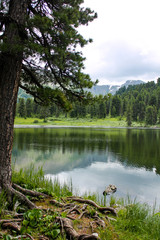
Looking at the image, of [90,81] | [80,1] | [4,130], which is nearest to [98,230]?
[4,130]

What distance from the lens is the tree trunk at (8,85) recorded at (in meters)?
5.12

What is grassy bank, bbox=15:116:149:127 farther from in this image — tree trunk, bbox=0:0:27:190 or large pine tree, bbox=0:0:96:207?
tree trunk, bbox=0:0:27:190

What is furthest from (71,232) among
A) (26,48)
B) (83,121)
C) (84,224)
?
(83,121)

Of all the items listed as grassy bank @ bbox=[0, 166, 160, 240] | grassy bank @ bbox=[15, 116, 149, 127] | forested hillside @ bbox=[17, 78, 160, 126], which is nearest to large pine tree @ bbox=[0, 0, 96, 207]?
grassy bank @ bbox=[0, 166, 160, 240]

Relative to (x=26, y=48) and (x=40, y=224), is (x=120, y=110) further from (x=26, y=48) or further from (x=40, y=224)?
(x=40, y=224)

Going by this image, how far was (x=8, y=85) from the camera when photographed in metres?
5.22

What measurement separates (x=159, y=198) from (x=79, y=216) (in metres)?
8.96

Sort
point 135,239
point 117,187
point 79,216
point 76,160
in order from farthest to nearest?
point 76,160
point 117,187
point 79,216
point 135,239

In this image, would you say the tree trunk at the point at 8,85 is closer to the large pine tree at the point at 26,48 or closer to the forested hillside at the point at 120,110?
the large pine tree at the point at 26,48

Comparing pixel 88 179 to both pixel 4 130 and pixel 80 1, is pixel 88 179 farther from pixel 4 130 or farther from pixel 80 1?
pixel 80 1

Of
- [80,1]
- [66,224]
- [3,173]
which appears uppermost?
[80,1]

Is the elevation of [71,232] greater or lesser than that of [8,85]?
lesser

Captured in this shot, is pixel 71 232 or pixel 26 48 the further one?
pixel 26 48

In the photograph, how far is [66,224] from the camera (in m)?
4.36
